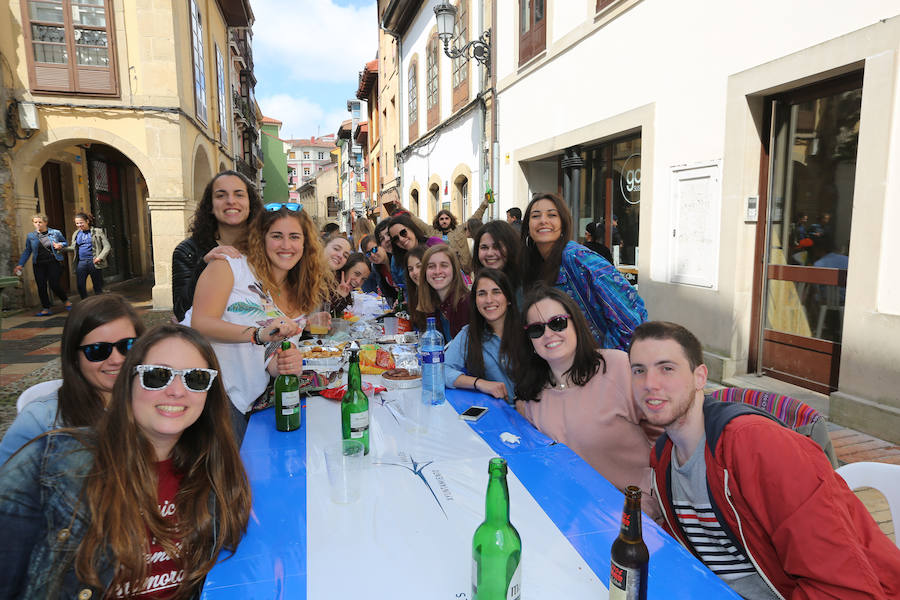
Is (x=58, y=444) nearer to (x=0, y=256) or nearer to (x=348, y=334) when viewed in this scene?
(x=348, y=334)

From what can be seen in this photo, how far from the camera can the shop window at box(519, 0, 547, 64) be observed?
7824 millimetres

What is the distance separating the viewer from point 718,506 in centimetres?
145

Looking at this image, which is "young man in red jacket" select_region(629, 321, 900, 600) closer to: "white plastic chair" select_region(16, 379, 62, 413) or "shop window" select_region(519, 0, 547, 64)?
"white plastic chair" select_region(16, 379, 62, 413)

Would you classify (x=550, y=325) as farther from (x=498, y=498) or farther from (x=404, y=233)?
(x=404, y=233)

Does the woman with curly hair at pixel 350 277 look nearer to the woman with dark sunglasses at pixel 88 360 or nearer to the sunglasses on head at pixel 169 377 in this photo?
the woman with dark sunglasses at pixel 88 360

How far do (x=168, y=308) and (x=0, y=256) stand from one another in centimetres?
302

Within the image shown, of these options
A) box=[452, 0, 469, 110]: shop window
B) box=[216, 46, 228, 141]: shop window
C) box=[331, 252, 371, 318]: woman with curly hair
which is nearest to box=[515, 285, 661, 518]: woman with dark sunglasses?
box=[331, 252, 371, 318]: woman with curly hair

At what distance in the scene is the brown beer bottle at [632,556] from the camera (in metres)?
1.07

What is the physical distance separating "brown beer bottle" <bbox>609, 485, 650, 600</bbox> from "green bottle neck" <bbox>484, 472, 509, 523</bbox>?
252mm

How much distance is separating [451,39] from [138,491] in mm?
9978

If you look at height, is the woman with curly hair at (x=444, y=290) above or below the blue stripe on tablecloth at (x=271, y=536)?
above

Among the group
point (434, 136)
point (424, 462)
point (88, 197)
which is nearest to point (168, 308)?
point (88, 197)

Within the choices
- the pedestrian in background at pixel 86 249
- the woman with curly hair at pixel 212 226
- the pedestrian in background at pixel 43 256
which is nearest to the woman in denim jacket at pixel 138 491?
the woman with curly hair at pixel 212 226

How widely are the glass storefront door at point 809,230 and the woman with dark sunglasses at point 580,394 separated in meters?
3.11
